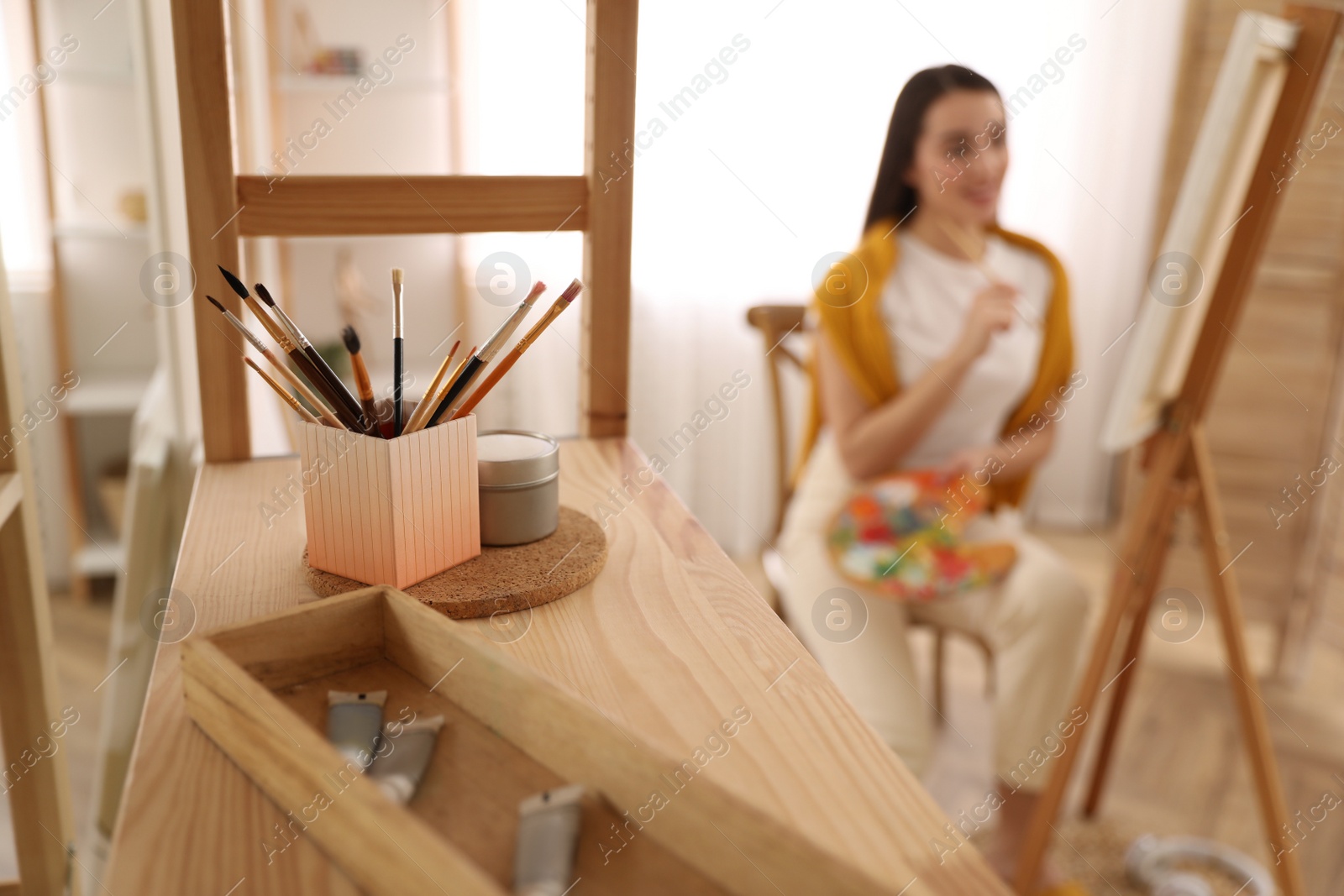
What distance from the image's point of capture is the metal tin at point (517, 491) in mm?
745

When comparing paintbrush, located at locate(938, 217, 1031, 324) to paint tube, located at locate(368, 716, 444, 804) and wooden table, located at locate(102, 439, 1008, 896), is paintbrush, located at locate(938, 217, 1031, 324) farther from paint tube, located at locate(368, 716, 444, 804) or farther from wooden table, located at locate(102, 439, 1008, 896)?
paint tube, located at locate(368, 716, 444, 804)

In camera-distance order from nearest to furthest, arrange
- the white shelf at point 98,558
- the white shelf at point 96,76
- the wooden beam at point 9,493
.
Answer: the wooden beam at point 9,493 → the white shelf at point 96,76 → the white shelf at point 98,558

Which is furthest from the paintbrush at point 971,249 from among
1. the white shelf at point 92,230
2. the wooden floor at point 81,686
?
the white shelf at point 92,230

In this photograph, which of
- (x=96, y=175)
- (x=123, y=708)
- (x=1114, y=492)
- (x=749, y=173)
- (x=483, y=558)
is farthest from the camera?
(x=1114, y=492)

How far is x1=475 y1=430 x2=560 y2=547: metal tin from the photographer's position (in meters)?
0.75

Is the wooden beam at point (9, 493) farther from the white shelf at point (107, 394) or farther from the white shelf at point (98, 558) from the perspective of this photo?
the white shelf at point (98, 558)

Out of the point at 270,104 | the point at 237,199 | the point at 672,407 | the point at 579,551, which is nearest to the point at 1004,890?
the point at 579,551

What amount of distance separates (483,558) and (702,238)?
6.79 ft

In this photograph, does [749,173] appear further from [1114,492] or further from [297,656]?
[297,656]

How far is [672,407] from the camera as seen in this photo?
278cm

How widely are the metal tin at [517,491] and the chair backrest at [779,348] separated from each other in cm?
102

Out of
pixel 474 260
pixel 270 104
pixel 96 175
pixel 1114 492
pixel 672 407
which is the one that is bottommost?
pixel 1114 492

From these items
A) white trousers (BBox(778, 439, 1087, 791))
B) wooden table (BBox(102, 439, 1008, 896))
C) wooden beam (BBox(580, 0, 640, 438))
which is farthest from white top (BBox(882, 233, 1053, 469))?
wooden table (BBox(102, 439, 1008, 896))

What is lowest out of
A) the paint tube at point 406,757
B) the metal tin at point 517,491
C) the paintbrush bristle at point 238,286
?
the paint tube at point 406,757
